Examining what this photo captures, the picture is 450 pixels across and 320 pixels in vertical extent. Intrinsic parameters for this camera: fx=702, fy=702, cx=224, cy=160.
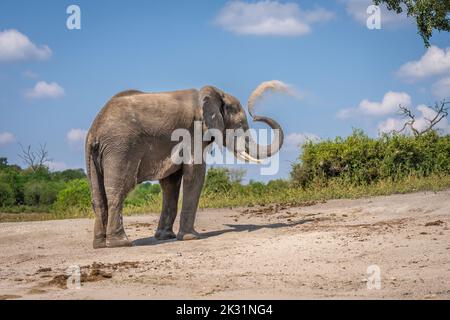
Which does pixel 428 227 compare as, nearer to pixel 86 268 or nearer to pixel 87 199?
pixel 86 268

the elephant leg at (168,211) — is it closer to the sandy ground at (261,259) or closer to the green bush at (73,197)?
the sandy ground at (261,259)

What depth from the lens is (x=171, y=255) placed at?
12.0 m

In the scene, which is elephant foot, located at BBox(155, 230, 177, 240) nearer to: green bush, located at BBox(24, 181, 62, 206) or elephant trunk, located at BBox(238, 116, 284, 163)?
elephant trunk, located at BBox(238, 116, 284, 163)

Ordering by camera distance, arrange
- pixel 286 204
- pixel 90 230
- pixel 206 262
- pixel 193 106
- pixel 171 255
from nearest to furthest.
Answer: pixel 206 262 < pixel 171 255 < pixel 193 106 < pixel 90 230 < pixel 286 204

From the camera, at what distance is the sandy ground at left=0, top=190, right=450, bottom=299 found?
29.3 ft

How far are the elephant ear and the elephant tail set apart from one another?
2.31 m

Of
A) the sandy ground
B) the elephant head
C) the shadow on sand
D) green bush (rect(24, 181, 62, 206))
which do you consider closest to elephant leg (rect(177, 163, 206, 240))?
the shadow on sand

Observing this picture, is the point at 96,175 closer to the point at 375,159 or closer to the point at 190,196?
the point at 190,196

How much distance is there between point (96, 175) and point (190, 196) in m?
1.99

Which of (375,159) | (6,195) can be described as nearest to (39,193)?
(6,195)

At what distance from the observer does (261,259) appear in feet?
36.0

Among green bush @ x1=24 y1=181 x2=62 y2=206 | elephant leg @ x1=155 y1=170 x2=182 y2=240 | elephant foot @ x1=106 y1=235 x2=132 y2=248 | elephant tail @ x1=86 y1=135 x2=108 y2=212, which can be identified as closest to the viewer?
elephant foot @ x1=106 y1=235 x2=132 y2=248

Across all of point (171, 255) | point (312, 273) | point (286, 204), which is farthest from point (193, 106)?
point (286, 204)

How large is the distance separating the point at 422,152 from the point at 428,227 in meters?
11.4
